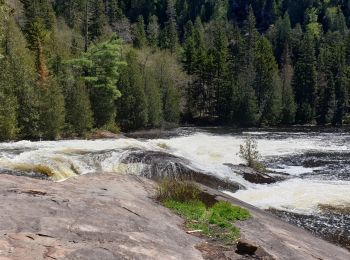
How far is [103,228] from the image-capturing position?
10.2m

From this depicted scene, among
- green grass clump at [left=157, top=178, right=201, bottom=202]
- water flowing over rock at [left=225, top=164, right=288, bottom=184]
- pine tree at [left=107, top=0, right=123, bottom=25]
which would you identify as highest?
pine tree at [left=107, top=0, right=123, bottom=25]

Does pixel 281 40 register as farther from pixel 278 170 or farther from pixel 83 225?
pixel 83 225

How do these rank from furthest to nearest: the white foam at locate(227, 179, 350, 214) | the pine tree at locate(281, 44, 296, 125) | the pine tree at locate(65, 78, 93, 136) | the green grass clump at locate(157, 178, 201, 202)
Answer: the pine tree at locate(281, 44, 296, 125), the pine tree at locate(65, 78, 93, 136), the white foam at locate(227, 179, 350, 214), the green grass clump at locate(157, 178, 201, 202)

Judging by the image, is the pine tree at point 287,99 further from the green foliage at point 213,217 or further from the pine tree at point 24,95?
the green foliage at point 213,217

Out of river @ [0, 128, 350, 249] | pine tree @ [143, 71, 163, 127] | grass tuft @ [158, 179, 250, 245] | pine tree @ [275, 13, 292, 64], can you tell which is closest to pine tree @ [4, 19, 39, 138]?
river @ [0, 128, 350, 249]

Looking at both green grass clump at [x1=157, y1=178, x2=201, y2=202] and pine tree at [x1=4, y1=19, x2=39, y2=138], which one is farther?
pine tree at [x1=4, y1=19, x2=39, y2=138]

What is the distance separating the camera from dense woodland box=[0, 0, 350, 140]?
145 ft

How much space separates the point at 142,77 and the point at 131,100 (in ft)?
20.8

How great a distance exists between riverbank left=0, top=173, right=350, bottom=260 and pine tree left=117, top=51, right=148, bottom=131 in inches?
1935

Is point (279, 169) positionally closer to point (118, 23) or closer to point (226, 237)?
point (226, 237)

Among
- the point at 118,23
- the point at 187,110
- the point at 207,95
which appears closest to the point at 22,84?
the point at 187,110

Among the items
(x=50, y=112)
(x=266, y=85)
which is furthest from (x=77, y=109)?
(x=266, y=85)

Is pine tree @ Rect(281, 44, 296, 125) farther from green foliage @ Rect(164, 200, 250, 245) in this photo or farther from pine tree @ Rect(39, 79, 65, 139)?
green foliage @ Rect(164, 200, 250, 245)

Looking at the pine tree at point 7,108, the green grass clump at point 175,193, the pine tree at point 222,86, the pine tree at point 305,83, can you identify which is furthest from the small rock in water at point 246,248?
the pine tree at point 305,83
